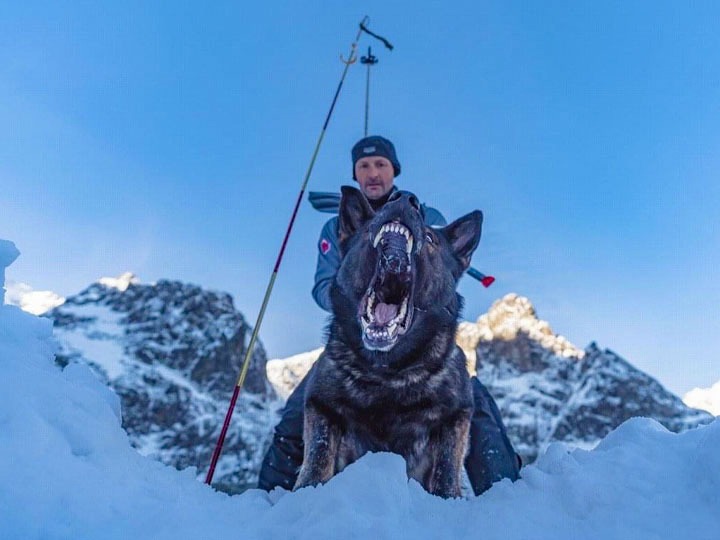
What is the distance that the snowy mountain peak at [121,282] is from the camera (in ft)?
630

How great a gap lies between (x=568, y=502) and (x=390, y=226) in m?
2.23

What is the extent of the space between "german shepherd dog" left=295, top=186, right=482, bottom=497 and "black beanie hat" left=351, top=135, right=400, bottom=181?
3.00 metres

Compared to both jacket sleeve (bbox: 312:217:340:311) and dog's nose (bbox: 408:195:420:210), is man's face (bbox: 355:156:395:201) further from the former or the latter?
dog's nose (bbox: 408:195:420:210)

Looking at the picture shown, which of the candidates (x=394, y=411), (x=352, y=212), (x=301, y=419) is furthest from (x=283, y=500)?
(x=301, y=419)

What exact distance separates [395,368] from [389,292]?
2.17ft

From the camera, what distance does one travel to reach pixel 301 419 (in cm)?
574

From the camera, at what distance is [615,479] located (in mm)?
2199

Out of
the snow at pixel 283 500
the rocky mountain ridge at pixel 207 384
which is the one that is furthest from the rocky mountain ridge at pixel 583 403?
the snow at pixel 283 500

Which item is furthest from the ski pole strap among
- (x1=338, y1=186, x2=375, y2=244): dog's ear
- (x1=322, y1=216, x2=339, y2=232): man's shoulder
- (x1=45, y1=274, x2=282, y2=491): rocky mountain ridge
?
(x1=45, y1=274, x2=282, y2=491): rocky mountain ridge

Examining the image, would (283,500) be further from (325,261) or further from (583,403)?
(583,403)

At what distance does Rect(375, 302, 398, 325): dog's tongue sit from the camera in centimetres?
402

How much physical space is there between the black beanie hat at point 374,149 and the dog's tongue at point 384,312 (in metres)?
3.80

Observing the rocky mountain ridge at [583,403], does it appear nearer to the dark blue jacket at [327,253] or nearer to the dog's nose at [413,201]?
the dark blue jacket at [327,253]

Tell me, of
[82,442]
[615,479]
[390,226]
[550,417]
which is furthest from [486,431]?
[550,417]
